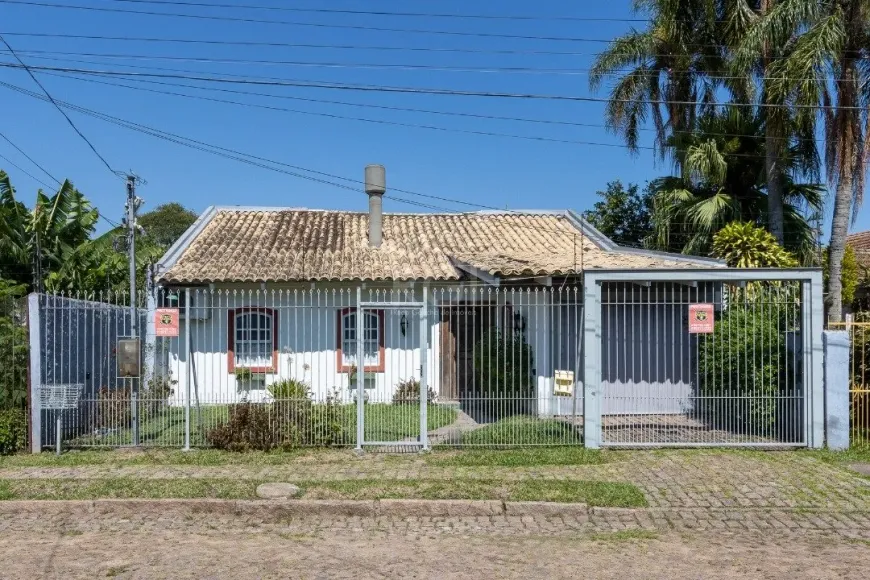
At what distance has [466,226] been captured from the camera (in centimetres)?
2047

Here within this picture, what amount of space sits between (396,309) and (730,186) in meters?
10.9

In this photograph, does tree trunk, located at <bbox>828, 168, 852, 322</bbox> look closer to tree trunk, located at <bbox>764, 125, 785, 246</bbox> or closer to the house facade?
tree trunk, located at <bbox>764, 125, 785, 246</bbox>

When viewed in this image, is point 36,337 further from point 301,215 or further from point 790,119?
point 790,119

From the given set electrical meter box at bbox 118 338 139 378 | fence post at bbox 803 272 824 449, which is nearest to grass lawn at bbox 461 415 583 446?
fence post at bbox 803 272 824 449

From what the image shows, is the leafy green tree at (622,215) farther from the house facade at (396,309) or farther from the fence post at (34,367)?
the fence post at (34,367)

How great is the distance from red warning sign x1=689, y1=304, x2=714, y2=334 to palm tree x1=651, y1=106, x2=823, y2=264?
8.84 meters

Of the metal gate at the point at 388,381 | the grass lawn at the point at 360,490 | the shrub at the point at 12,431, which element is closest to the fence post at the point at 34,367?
the shrub at the point at 12,431

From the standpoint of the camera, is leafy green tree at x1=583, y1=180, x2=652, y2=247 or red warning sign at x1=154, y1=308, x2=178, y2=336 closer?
red warning sign at x1=154, y1=308, x2=178, y2=336

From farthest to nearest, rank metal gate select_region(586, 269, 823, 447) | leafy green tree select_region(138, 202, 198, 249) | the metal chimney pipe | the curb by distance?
leafy green tree select_region(138, 202, 198, 249)
the metal chimney pipe
metal gate select_region(586, 269, 823, 447)
the curb

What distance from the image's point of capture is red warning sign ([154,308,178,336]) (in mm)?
10500

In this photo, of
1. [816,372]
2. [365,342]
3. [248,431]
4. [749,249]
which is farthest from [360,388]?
[749,249]

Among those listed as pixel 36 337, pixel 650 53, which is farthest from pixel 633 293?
pixel 650 53

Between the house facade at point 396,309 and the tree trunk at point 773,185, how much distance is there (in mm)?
3916

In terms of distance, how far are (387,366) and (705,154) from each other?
9.59 m
